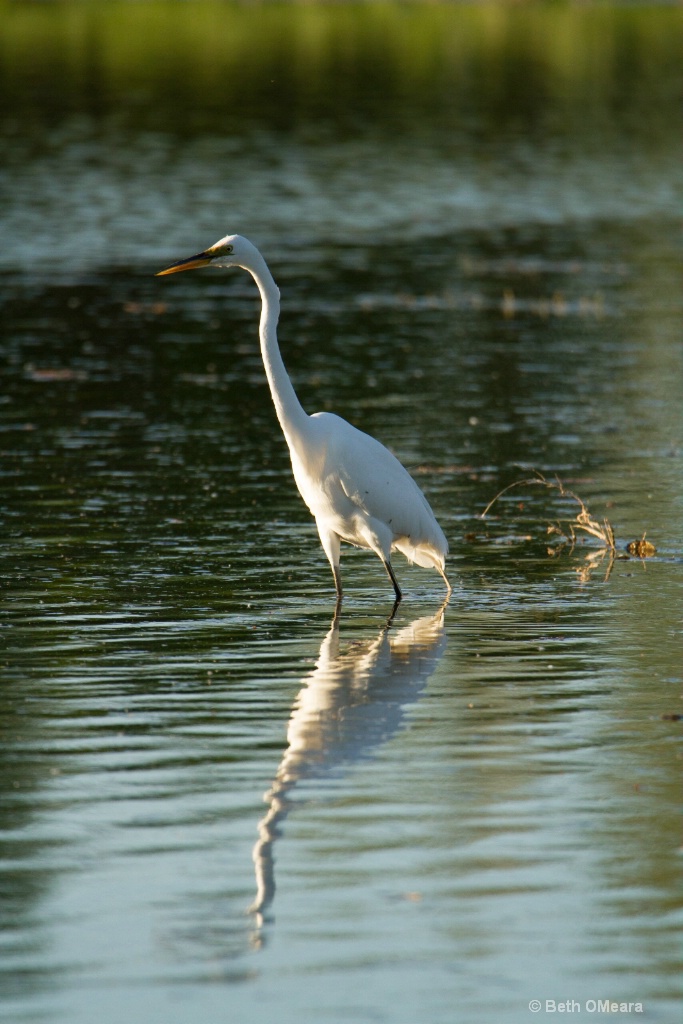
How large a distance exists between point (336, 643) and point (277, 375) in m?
1.48

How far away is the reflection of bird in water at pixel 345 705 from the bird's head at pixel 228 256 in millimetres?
1917

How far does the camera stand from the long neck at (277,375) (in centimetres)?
882

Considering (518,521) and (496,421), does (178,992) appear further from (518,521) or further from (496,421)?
(496,421)

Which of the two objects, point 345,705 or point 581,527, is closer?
point 345,705

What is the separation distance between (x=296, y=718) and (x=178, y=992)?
2.31 meters

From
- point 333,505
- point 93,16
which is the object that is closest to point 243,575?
point 333,505

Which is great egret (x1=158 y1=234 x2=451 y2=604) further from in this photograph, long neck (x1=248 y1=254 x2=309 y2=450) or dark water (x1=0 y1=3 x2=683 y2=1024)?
dark water (x1=0 y1=3 x2=683 y2=1024)

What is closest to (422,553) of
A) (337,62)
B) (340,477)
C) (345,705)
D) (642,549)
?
(340,477)

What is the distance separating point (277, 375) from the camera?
8.86 meters

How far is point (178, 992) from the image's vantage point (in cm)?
467

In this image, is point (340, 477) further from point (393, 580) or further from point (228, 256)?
point (228, 256)

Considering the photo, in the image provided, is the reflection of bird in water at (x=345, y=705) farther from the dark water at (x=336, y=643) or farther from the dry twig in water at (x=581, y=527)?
the dry twig in water at (x=581, y=527)

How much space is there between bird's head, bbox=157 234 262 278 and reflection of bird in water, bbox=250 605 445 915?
1.92 m

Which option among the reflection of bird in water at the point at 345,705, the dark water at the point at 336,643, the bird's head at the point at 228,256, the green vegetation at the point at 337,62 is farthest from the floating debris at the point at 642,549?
the green vegetation at the point at 337,62
